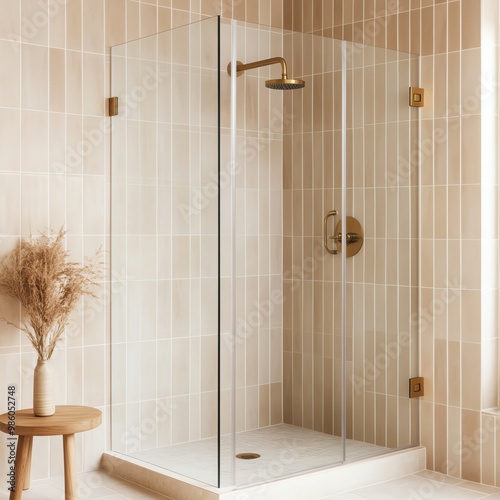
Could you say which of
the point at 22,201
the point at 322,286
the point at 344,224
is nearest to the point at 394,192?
the point at 344,224

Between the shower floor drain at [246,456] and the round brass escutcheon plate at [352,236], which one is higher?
the round brass escutcheon plate at [352,236]

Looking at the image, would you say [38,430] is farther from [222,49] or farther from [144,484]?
[222,49]

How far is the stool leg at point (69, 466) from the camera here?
2844mm

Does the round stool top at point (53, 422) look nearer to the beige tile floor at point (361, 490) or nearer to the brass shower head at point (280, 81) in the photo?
the beige tile floor at point (361, 490)

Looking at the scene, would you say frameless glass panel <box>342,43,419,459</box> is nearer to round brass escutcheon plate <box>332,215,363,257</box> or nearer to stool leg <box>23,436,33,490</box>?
round brass escutcheon plate <box>332,215,363,257</box>

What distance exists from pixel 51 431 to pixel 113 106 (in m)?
1.36

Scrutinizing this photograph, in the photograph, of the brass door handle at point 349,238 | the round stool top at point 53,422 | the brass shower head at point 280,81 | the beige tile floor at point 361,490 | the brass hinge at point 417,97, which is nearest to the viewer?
the round stool top at point 53,422

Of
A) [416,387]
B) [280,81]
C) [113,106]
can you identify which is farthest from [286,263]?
[113,106]

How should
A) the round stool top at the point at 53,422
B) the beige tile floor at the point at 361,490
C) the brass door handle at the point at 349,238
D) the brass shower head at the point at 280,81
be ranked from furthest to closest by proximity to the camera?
the brass door handle at the point at 349,238
the beige tile floor at the point at 361,490
the brass shower head at the point at 280,81
the round stool top at the point at 53,422

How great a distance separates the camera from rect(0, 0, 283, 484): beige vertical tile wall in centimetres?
310

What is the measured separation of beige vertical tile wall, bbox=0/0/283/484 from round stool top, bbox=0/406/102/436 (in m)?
0.24

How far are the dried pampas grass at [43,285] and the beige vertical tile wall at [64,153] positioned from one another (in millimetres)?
53

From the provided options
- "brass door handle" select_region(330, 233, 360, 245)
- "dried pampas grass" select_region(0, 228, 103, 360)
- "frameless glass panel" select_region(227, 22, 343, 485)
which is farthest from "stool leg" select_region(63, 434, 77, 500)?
"brass door handle" select_region(330, 233, 360, 245)

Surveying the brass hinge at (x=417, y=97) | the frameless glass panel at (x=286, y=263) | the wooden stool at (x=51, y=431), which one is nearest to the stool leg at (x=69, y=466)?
the wooden stool at (x=51, y=431)
